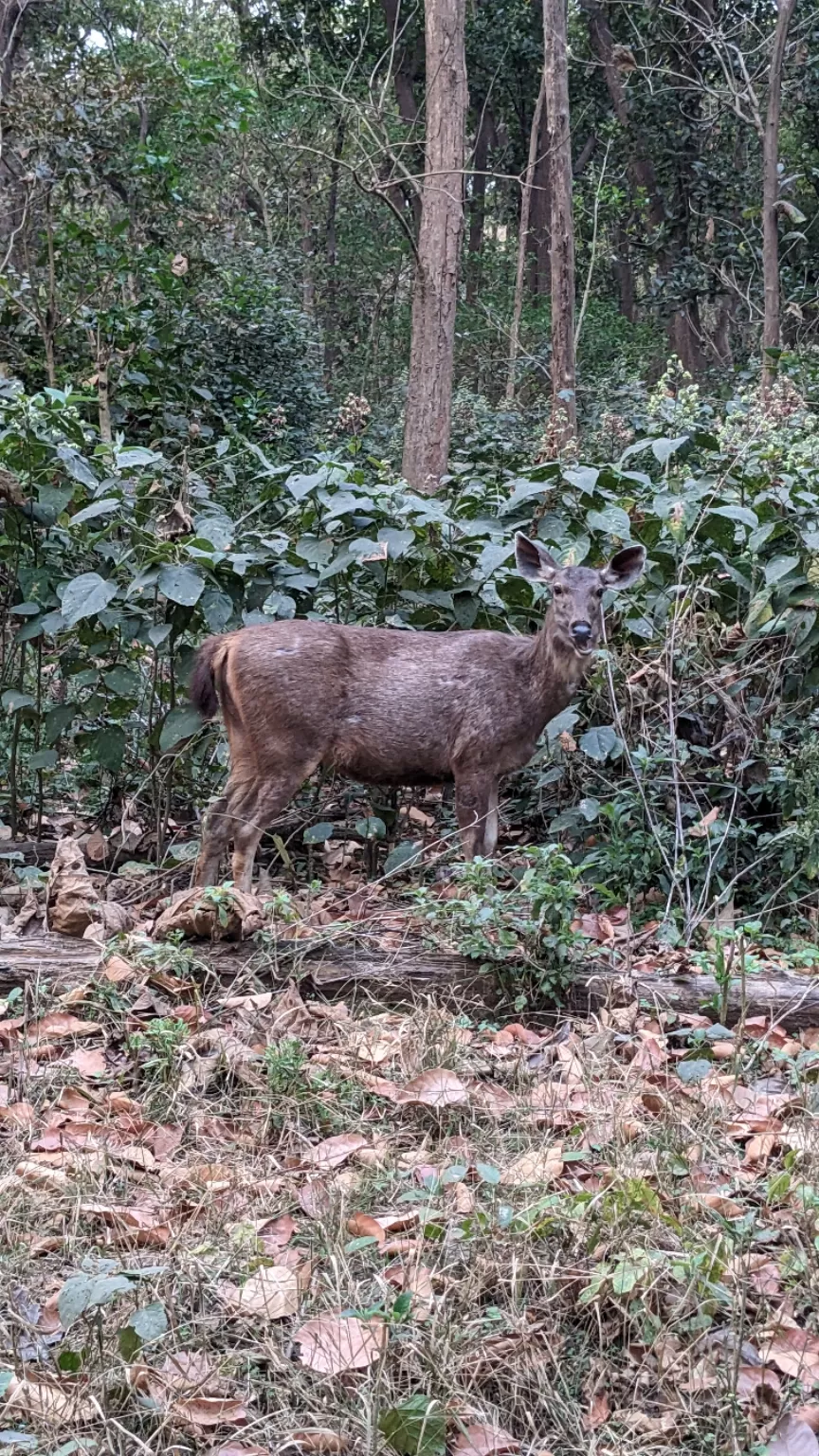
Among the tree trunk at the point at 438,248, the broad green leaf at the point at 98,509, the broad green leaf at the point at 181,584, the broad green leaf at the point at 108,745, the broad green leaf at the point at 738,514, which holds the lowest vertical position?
the broad green leaf at the point at 108,745

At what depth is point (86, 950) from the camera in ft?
16.9

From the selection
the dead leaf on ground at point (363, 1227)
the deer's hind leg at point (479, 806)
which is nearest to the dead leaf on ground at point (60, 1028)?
the dead leaf on ground at point (363, 1227)

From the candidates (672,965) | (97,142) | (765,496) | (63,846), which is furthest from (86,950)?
(97,142)

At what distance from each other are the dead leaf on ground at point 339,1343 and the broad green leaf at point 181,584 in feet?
12.7

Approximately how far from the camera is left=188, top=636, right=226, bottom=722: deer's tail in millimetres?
6676

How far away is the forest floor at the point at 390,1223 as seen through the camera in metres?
2.94

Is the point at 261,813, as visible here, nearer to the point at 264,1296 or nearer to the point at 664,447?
the point at 664,447

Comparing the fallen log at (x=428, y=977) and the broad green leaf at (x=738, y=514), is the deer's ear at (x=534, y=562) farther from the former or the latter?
the fallen log at (x=428, y=977)

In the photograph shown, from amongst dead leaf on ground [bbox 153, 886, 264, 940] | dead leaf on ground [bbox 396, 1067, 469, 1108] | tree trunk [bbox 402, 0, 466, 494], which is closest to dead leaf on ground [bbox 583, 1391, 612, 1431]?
dead leaf on ground [bbox 396, 1067, 469, 1108]

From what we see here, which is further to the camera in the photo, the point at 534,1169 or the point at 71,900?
the point at 71,900

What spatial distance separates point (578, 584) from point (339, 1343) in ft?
14.4

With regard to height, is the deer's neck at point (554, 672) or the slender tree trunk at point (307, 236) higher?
the slender tree trunk at point (307, 236)

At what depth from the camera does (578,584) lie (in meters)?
6.81

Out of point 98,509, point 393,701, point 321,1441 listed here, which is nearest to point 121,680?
point 98,509
